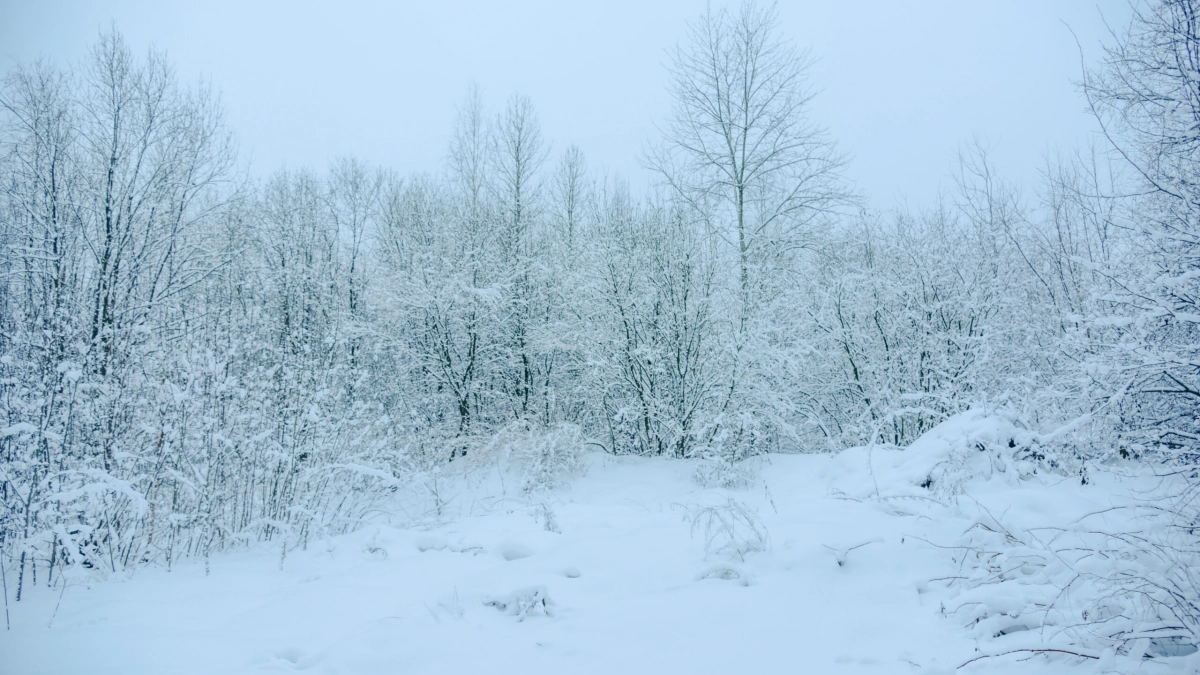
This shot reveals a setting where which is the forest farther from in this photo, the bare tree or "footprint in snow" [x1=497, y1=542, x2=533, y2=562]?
"footprint in snow" [x1=497, y1=542, x2=533, y2=562]

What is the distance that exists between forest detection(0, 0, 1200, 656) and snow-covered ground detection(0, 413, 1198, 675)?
427mm

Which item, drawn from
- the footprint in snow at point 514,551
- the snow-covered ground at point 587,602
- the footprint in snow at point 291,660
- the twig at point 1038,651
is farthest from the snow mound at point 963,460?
the footprint in snow at point 291,660

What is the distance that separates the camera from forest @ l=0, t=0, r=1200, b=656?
4.11m

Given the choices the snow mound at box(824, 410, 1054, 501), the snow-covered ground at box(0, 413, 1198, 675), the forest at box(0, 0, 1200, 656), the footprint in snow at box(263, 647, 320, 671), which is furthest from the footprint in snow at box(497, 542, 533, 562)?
the snow mound at box(824, 410, 1054, 501)

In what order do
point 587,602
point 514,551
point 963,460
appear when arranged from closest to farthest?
point 587,602
point 514,551
point 963,460

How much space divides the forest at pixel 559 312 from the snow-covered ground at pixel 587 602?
427 millimetres

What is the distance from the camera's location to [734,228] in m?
Result: 12.1

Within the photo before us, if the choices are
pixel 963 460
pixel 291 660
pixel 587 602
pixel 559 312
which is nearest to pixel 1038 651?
pixel 587 602

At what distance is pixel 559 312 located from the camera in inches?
533

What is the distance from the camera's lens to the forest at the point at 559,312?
4.11 meters

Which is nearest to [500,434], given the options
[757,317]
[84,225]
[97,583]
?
[757,317]

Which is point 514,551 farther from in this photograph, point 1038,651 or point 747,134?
point 747,134

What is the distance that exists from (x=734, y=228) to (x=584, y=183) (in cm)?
756

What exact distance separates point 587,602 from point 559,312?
10587mm
